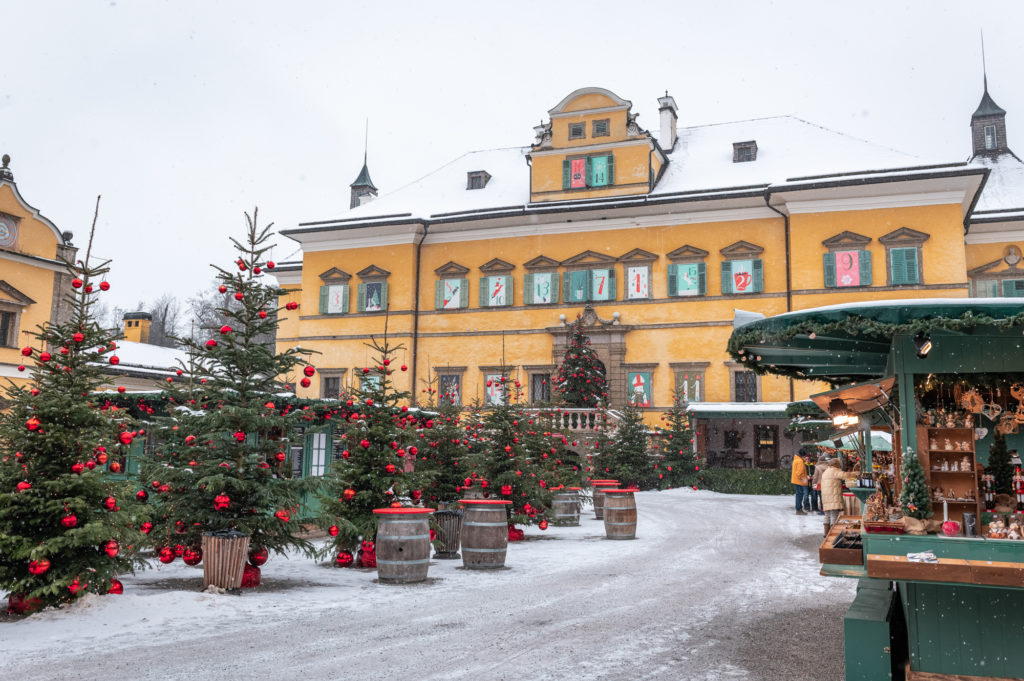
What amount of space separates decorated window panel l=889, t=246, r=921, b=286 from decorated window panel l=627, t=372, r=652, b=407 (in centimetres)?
968

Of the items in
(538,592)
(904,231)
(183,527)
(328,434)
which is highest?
(904,231)

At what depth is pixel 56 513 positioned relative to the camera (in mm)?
8461

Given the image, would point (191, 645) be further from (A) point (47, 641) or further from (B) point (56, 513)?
(B) point (56, 513)

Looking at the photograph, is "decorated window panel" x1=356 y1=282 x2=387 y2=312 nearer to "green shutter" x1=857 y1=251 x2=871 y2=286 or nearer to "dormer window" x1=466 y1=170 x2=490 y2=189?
"dormer window" x1=466 y1=170 x2=490 y2=189

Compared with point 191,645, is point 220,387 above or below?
above

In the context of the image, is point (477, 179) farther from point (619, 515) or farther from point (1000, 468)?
point (1000, 468)

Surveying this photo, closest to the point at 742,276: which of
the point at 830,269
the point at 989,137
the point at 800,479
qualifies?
the point at 830,269

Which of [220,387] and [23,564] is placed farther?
[220,387]

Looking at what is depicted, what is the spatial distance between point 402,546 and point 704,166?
2790 cm

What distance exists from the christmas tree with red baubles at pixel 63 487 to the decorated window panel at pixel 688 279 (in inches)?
1021

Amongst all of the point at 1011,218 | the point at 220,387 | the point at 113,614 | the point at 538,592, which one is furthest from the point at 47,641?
the point at 1011,218

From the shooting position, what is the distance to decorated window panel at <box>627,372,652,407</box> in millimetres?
32625

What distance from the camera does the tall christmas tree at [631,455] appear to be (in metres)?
27.9

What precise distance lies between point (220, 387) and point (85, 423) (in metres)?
1.94
